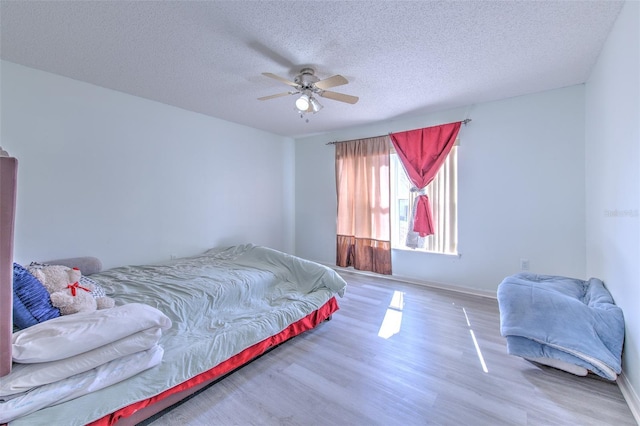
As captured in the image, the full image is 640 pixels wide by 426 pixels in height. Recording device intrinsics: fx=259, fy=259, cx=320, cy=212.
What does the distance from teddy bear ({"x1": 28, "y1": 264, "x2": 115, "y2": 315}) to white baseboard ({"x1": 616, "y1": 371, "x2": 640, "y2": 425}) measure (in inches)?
130

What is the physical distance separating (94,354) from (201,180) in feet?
9.30

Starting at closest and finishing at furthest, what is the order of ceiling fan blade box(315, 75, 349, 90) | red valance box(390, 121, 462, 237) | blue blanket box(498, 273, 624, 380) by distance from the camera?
blue blanket box(498, 273, 624, 380), ceiling fan blade box(315, 75, 349, 90), red valance box(390, 121, 462, 237)

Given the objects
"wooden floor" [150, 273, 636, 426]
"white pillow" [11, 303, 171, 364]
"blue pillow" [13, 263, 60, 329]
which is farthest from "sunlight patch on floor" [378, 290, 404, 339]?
"blue pillow" [13, 263, 60, 329]

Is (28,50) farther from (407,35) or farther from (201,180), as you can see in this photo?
(407,35)

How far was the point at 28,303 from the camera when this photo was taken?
1.43 m

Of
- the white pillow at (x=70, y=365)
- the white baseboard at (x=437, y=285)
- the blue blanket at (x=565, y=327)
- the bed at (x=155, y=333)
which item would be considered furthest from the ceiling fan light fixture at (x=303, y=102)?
the white baseboard at (x=437, y=285)

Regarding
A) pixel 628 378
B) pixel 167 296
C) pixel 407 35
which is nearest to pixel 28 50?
pixel 167 296

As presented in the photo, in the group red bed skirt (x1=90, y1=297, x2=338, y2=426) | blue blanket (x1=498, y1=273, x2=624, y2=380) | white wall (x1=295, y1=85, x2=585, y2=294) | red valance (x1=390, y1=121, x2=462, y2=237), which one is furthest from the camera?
red valance (x1=390, y1=121, x2=462, y2=237)

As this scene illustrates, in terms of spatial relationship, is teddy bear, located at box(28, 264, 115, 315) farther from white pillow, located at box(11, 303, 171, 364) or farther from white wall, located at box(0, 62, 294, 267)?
white wall, located at box(0, 62, 294, 267)

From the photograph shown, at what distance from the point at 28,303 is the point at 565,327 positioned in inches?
129

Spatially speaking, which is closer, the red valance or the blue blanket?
the blue blanket

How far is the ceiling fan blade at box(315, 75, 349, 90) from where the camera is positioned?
6.65 ft

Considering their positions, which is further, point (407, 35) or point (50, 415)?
point (407, 35)

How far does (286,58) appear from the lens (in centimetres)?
223
